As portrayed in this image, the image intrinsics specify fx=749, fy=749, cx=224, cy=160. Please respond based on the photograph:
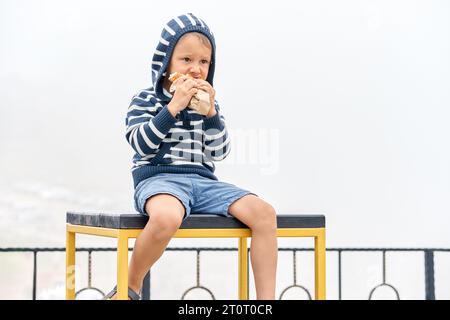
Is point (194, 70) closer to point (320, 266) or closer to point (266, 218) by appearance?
point (266, 218)

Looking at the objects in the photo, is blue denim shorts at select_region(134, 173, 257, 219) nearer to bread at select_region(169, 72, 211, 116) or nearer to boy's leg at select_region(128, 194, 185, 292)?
boy's leg at select_region(128, 194, 185, 292)

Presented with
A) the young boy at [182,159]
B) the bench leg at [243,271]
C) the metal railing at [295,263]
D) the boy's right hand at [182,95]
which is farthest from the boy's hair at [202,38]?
the metal railing at [295,263]

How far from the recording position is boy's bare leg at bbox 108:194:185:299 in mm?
1526

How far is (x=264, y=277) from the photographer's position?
1609 millimetres

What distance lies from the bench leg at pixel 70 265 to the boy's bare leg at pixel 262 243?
Result: 0.46 m

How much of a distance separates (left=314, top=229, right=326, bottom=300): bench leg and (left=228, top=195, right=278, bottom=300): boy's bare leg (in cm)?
13

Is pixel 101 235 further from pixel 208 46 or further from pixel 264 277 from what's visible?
pixel 208 46

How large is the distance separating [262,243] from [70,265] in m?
0.51

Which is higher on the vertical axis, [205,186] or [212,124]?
[212,124]

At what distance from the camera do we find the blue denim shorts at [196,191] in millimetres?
1646

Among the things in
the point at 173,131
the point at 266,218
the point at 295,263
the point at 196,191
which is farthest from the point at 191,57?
the point at 295,263

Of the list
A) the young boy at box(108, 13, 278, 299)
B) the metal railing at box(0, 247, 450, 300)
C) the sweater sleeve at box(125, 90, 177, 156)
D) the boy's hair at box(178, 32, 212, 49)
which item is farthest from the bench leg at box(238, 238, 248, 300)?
the metal railing at box(0, 247, 450, 300)
